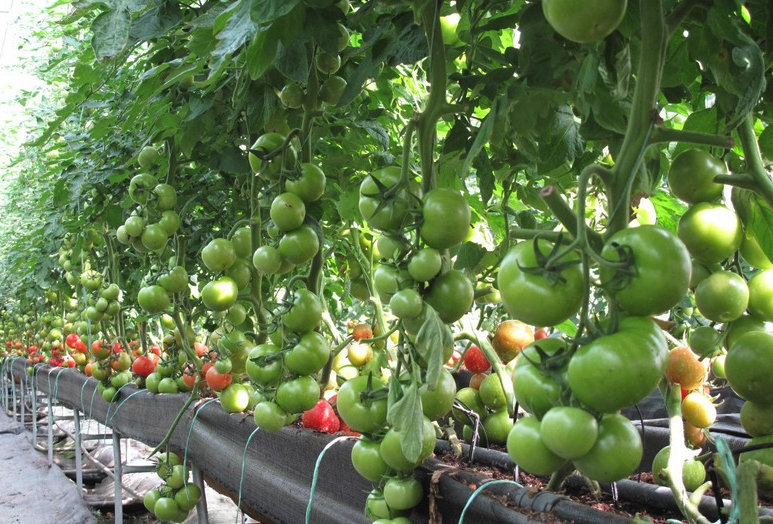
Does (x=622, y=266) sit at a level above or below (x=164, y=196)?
above

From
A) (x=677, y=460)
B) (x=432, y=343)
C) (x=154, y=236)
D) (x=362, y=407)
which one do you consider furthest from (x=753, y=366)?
(x=154, y=236)

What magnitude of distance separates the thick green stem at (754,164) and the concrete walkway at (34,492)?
488 centimetres

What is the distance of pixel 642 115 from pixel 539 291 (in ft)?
0.53

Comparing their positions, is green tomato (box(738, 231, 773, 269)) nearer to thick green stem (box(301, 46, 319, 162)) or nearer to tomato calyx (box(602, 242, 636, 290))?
tomato calyx (box(602, 242, 636, 290))

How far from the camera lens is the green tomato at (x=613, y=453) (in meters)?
0.46

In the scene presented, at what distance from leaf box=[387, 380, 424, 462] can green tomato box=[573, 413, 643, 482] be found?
0.28 metres

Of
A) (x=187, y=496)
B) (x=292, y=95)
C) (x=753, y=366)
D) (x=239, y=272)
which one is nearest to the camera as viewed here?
(x=753, y=366)

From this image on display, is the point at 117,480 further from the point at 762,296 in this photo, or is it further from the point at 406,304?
the point at 762,296

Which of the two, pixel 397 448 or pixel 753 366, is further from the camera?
pixel 397 448

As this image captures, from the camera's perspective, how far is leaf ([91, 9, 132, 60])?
0.85 meters

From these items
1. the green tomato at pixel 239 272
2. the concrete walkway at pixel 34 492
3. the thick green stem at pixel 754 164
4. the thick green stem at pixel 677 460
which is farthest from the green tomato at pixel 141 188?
the concrete walkway at pixel 34 492

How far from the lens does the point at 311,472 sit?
5.05 ft

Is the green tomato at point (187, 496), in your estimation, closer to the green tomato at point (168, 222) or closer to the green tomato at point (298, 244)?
the green tomato at point (168, 222)

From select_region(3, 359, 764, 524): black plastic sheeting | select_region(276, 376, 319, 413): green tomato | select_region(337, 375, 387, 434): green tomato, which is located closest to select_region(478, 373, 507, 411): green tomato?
select_region(3, 359, 764, 524): black plastic sheeting
